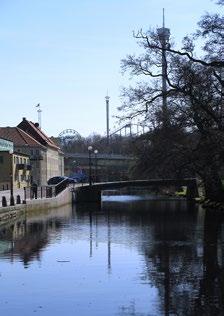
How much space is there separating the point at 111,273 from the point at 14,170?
62455 millimetres

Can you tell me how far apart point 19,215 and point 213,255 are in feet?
77.4

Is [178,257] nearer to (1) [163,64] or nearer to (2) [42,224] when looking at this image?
(2) [42,224]

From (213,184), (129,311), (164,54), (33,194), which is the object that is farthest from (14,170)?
(129,311)

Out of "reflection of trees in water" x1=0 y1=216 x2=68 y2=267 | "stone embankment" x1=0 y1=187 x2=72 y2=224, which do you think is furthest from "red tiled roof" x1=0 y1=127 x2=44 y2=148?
"reflection of trees in water" x1=0 y1=216 x2=68 y2=267

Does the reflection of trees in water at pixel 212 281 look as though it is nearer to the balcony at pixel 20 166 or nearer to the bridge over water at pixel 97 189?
the bridge over water at pixel 97 189

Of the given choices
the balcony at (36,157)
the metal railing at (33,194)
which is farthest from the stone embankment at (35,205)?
the balcony at (36,157)

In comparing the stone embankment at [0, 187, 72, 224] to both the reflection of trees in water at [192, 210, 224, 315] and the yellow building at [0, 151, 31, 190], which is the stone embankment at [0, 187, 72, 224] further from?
the reflection of trees in water at [192, 210, 224, 315]

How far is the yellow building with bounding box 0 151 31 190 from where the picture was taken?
75125 millimetres

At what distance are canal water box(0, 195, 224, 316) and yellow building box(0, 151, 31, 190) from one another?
43912 mm

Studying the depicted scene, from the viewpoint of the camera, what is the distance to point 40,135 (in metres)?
114

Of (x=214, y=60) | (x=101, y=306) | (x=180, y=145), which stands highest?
(x=214, y=60)

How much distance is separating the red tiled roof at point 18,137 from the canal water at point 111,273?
232ft

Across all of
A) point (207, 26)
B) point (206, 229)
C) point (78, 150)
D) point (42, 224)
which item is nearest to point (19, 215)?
point (42, 224)

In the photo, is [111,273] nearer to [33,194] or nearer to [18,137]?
[33,194]
